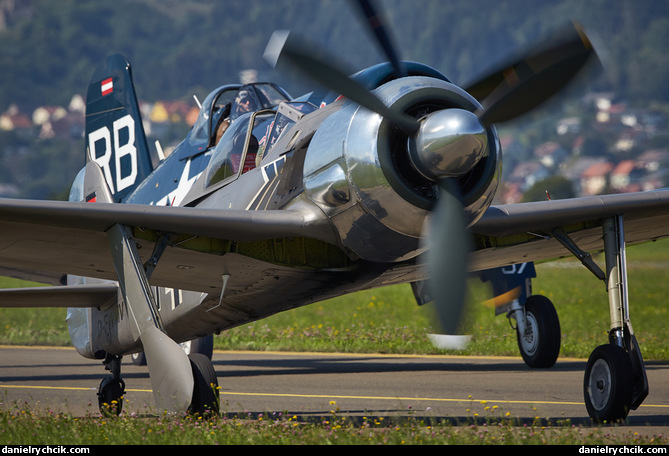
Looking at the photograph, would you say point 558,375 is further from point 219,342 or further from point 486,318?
point 486,318

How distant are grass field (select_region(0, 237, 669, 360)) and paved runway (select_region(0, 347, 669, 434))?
78cm

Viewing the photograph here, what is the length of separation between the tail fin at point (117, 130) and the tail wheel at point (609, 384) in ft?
24.7

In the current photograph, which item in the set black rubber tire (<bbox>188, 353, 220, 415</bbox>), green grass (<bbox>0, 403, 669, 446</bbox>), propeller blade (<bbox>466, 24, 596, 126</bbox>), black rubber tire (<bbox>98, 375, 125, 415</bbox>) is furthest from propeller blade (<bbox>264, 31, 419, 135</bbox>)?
black rubber tire (<bbox>98, 375, 125, 415</bbox>)

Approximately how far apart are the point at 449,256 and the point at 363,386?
4.34 m

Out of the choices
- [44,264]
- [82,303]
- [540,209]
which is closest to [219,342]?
[82,303]

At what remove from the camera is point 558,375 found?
39.5 feet

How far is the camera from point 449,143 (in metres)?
6.88

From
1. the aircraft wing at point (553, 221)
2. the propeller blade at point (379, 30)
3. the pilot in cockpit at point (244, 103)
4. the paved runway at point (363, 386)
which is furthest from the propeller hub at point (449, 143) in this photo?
the pilot in cockpit at point (244, 103)

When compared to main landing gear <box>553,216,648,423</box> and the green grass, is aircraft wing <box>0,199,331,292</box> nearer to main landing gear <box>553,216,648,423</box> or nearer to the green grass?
the green grass

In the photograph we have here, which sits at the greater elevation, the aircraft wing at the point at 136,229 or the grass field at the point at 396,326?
the grass field at the point at 396,326

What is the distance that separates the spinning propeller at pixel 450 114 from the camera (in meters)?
6.93

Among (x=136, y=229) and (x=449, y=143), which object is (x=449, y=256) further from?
(x=136, y=229)

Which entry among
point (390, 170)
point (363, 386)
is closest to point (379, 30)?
point (390, 170)

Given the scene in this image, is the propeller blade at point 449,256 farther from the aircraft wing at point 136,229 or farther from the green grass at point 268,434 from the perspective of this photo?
the aircraft wing at point 136,229
